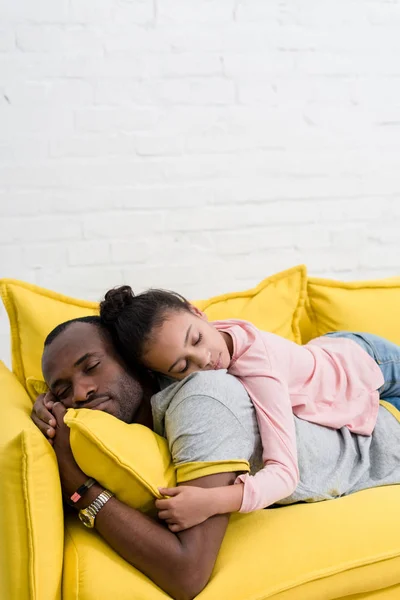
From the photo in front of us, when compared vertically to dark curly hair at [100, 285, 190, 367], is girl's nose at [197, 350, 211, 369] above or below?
below

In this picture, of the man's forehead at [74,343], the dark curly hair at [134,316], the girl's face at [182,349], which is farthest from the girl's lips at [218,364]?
the man's forehead at [74,343]

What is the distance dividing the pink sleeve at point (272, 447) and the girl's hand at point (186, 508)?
9 cm

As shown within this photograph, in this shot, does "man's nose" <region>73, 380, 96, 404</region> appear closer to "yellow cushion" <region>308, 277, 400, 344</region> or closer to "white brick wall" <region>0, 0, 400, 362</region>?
"yellow cushion" <region>308, 277, 400, 344</region>

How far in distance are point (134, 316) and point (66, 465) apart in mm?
383

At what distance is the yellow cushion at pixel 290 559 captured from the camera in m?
1.37

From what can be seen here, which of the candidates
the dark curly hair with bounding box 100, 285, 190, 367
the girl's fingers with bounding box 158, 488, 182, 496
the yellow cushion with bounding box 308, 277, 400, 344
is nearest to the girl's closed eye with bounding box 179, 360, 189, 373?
the dark curly hair with bounding box 100, 285, 190, 367

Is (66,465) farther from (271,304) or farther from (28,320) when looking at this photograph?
(271,304)

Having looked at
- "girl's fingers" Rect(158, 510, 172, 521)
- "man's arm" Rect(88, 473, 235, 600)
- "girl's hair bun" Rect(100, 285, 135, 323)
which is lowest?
"man's arm" Rect(88, 473, 235, 600)

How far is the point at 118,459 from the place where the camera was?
1416 millimetres

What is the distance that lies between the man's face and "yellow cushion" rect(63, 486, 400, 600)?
26 centimetres

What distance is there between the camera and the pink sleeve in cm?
145

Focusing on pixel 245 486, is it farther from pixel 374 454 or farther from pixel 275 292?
pixel 275 292

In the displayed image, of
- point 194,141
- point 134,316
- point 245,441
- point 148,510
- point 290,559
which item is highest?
point 194,141

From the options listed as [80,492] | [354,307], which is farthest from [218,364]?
[354,307]
